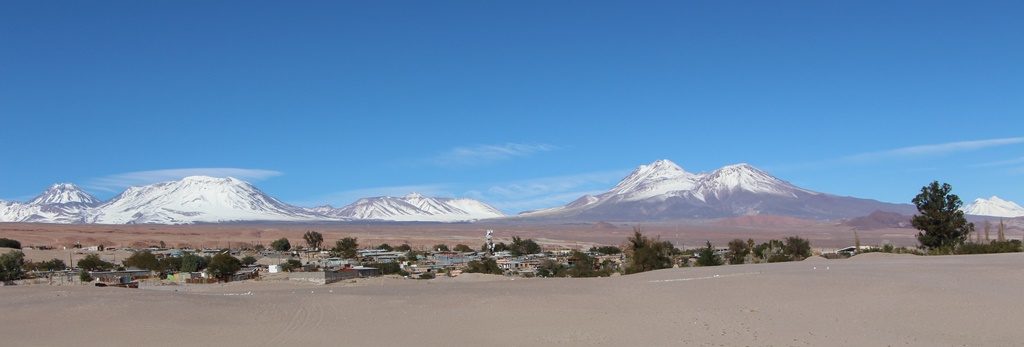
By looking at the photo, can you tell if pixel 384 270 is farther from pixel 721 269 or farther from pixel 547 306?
pixel 547 306

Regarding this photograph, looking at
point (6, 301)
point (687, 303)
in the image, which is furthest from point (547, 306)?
point (6, 301)

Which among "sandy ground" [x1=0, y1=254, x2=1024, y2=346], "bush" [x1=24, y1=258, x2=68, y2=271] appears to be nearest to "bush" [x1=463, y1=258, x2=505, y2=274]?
"sandy ground" [x1=0, y1=254, x2=1024, y2=346]

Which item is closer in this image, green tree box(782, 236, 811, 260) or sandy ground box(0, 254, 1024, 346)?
sandy ground box(0, 254, 1024, 346)

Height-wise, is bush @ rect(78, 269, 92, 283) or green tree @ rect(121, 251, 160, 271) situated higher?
green tree @ rect(121, 251, 160, 271)

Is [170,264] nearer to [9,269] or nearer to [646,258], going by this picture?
[9,269]

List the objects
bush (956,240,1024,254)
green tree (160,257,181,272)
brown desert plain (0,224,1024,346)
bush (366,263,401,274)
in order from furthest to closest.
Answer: green tree (160,257,181,272) < bush (366,263,401,274) < bush (956,240,1024,254) < brown desert plain (0,224,1024,346)

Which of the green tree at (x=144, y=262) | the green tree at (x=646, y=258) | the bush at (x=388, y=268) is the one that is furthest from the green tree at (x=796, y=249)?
the green tree at (x=144, y=262)

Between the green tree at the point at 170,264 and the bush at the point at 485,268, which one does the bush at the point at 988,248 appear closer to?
the bush at the point at 485,268

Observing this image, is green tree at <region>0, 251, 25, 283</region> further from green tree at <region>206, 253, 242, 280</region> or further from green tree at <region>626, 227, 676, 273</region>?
green tree at <region>626, 227, 676, 273</region>
